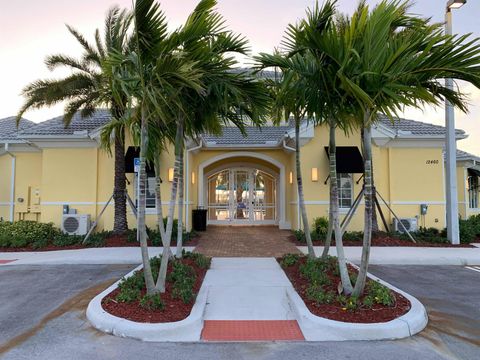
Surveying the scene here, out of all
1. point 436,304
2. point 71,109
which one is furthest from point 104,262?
point 436,304

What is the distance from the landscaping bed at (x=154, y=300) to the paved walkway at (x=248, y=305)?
0.38 meters

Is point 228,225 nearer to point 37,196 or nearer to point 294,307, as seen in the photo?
point 37,196

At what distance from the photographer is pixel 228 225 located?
17344 mm

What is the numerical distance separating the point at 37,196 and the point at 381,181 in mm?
14788

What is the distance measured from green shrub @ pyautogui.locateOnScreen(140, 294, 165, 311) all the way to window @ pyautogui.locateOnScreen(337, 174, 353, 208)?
33.5 feet

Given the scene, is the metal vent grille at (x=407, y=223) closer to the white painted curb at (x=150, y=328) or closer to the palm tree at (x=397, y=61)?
the palm tree at (x=397, y=61)

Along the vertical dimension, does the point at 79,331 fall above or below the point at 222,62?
below

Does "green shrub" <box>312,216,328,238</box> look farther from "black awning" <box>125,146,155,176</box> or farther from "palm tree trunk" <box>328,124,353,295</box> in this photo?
"black awning" <box>125,146,155,176</box>

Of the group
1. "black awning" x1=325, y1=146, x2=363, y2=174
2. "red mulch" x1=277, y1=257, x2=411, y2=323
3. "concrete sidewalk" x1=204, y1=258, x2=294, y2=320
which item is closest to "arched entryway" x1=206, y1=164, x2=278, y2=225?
"black awning" x1=325, y1=146, x2=363, y2=174

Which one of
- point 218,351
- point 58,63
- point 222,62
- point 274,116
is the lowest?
point 218,351

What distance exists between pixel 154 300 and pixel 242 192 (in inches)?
511

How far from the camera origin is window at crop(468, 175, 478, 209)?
59.2 ft

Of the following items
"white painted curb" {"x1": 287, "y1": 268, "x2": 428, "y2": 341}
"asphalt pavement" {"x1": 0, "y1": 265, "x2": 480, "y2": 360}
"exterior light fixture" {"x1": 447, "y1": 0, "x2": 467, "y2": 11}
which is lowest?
"asphalt pavement" {"x1": 0, "y1": 265, "x2": 480, "y2": 360}

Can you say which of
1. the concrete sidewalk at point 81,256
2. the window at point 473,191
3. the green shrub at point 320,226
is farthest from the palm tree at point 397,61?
the window at point 473,191
